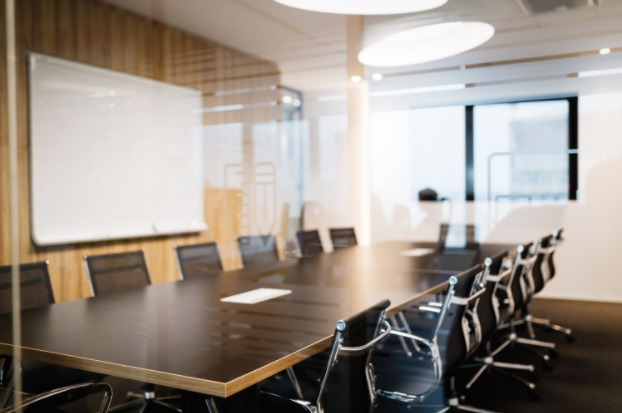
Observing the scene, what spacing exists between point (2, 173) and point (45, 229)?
1.92 ft

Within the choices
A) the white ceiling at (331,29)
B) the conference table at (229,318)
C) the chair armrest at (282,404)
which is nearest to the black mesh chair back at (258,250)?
the conference table at (229,318)

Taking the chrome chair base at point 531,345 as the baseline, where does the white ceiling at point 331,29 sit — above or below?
above

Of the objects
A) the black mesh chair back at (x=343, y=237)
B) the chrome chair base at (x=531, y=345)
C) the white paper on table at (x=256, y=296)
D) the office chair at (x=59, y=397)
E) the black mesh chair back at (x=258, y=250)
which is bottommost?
the chrome chair base at (x=531, y=345)

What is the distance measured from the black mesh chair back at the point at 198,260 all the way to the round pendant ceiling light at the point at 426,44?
1.94m

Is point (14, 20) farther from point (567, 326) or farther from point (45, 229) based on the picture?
point (567, 326)

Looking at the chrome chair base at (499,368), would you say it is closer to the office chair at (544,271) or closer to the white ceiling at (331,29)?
the office chair at (544,271)

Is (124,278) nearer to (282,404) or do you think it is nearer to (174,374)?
(282,404)

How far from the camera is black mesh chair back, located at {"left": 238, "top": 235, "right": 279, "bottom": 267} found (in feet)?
11.9

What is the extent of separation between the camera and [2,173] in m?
Answer: 2.44

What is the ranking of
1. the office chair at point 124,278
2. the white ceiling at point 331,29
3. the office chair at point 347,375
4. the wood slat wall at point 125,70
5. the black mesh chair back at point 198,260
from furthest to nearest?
the black mesh chair back at point 198,260, the office chair at point 124,278, the wood slat wall at point 125,70, the white ceiling at point 331,29, the office chair at point 347,375

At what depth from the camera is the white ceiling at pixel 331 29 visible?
2.45 meters

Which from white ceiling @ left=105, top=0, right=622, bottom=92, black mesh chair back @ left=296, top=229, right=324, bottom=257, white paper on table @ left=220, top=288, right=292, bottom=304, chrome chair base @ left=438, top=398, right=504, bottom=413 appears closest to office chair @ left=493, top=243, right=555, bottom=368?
chrome chair base @ left=438, top=398, right=504, bottom=413

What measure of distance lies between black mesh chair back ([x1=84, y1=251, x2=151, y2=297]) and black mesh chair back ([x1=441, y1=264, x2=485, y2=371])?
6.74ft

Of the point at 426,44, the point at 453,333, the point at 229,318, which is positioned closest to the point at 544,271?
the point at 453,333
